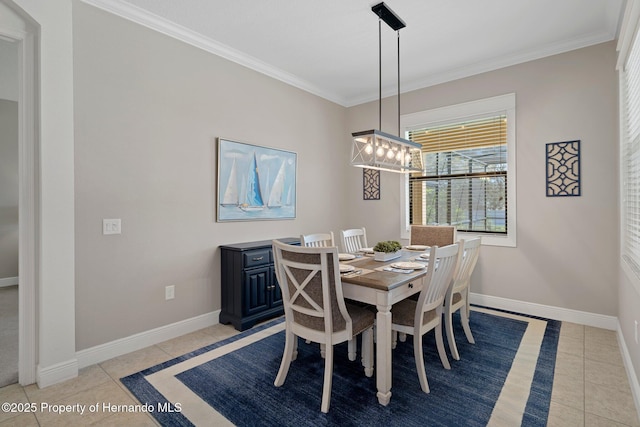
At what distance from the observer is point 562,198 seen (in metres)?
3.31

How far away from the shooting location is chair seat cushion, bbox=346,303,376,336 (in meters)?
2.09

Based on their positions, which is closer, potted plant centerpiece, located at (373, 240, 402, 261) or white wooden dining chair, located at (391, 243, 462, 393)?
white wooden dining chair, located at (391, 243, 462, 393)

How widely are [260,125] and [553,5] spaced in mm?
2915

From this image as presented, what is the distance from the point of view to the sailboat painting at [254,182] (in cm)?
338

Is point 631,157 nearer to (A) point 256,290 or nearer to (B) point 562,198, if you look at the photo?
(B) point 562,198

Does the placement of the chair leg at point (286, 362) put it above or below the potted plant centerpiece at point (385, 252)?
below

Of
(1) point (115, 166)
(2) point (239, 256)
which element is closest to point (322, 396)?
(2) point (239, 256)

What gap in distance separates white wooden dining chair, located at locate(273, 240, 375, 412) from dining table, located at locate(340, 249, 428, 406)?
0.17 meters

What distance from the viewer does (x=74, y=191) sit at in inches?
93.0

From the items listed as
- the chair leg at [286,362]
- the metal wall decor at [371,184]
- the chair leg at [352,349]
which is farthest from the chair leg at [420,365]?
the metal wall decor at [371,184]

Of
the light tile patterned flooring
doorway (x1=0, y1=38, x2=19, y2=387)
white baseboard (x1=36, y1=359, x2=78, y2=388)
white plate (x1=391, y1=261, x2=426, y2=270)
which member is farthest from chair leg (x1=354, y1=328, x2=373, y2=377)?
doorway (x1=0, y1=38, x2=19, y2=387)

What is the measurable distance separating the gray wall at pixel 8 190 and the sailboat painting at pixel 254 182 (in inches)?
149

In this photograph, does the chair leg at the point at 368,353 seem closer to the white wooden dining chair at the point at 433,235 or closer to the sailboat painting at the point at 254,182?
the white wooden dining chair at the point at 433,235

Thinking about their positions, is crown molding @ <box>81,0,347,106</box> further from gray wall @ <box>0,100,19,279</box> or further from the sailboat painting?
gray wall @ <box>0,100,19,279</box>
